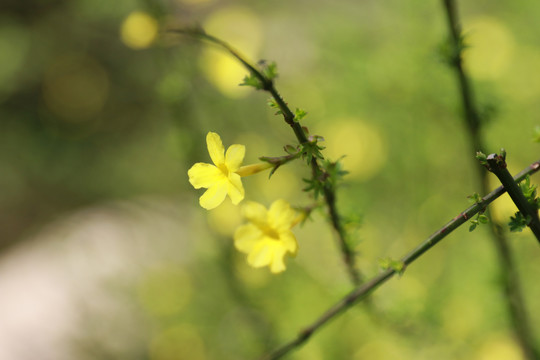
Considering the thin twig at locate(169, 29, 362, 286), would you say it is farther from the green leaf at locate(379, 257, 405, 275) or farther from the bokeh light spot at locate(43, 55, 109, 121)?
the bokeh light spot at locate(43, 55, 109, 121)

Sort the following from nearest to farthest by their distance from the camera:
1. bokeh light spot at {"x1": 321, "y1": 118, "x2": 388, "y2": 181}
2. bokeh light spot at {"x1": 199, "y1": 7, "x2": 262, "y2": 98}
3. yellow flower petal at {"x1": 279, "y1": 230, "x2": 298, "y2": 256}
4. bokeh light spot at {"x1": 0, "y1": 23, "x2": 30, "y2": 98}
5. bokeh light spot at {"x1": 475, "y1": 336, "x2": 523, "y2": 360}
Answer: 1. yellow flower petal at {"x1": 279, "y1": 230, "x2": 298, "y2": 256}
2. bokeh light spot at {"x1": 475, "y1": 336, "x2": 523, "y2": 360}
3. bokeh light spot at {"x1": 199, "y1": 7, "x2": 262, "y2": 98}
4. bokeh light spot at {"x1": 321, "y1": 118, "x2": 388, "y2": 181}
5. bokeh light spot at {"x1": 0, "y1": 23, "x2": 30, "y2": 98}

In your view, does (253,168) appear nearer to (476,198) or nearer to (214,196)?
(214,196)

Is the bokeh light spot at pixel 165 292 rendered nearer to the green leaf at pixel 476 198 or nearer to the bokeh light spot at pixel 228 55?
the bokeh light spot at pixel 228 55

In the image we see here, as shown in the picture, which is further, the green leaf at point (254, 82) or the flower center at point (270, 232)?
the flower center at point (270, 232)

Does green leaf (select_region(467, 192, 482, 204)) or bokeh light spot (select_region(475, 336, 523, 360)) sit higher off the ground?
bokeh light spot (select_region(475, 336, 523, 360))

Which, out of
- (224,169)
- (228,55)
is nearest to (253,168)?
(224,169)

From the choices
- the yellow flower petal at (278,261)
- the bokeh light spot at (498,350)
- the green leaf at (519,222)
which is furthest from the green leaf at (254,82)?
the bokeh light spot at (498,350)

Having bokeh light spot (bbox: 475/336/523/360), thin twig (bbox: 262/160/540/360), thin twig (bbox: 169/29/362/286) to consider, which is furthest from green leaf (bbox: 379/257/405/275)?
bokeh light spot (bbox: 475/336/523/360)
